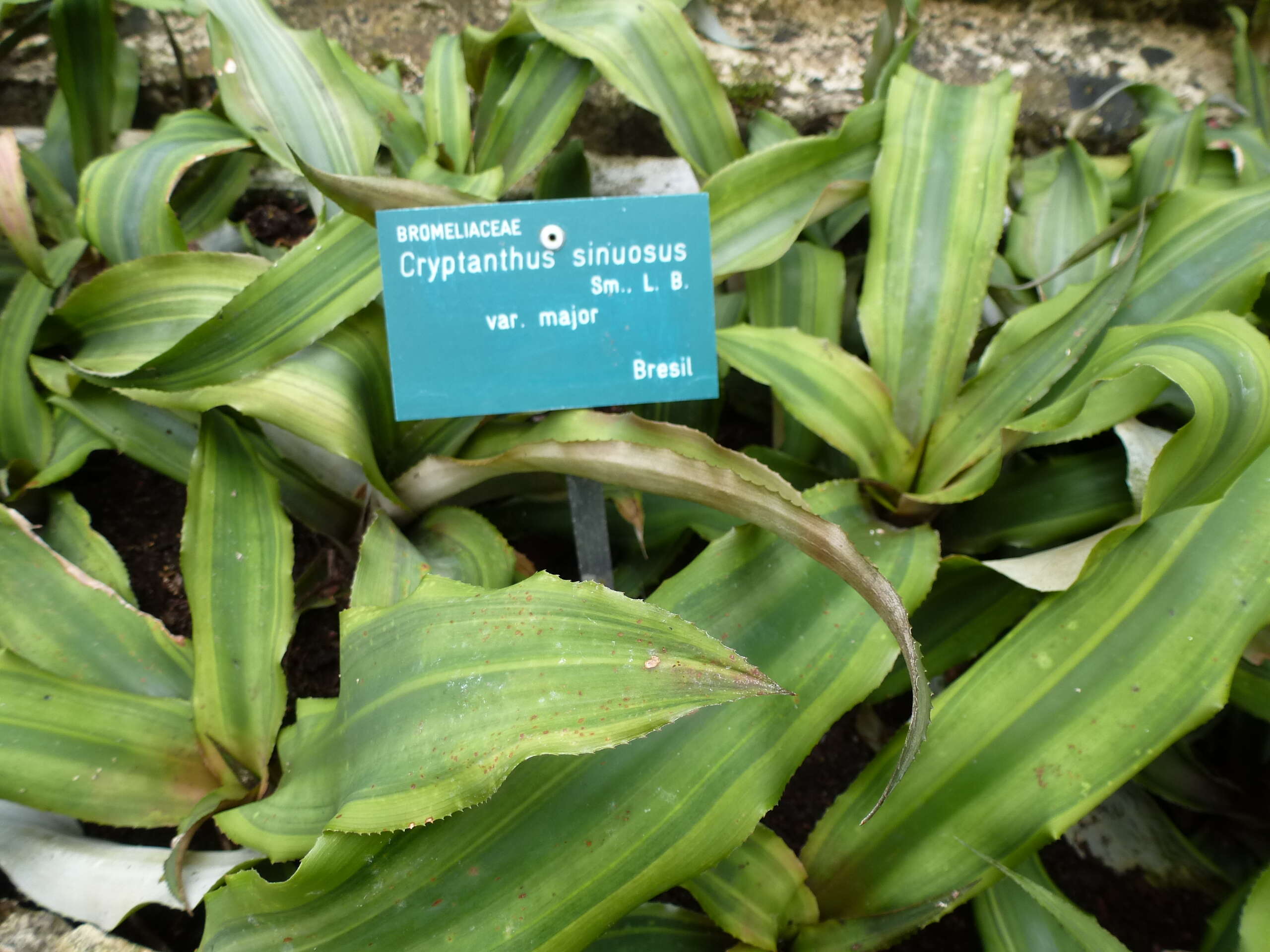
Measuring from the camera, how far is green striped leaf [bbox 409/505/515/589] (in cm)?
74

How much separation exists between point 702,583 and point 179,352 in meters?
0.52

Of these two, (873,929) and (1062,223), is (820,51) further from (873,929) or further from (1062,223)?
(873,929)

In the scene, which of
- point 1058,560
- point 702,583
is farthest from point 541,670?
point 1058,560

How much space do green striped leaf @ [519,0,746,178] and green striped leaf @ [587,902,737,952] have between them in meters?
0.83

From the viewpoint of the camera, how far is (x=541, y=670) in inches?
20.9

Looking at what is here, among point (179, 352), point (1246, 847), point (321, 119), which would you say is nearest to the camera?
point (179, 352)

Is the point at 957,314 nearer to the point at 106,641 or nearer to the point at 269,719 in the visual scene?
the point at 269,719

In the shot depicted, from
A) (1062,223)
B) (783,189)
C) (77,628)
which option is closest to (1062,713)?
(783,189)

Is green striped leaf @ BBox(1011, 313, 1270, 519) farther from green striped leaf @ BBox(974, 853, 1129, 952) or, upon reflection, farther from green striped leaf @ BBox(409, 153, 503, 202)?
green striped leaf @ BBox(409, 153, 503, 202)

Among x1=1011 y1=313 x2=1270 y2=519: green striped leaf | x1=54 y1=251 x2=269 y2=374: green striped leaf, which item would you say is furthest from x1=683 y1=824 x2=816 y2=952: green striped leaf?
x1=54 y1=251 x2=269 y2=374: green striped leaf

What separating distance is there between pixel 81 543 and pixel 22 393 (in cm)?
21

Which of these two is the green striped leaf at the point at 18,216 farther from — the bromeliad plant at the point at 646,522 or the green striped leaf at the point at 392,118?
the green striped leaf at the point at 392,118

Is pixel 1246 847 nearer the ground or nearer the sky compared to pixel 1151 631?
nearer the ground

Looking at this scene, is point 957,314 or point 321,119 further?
point 321,119
